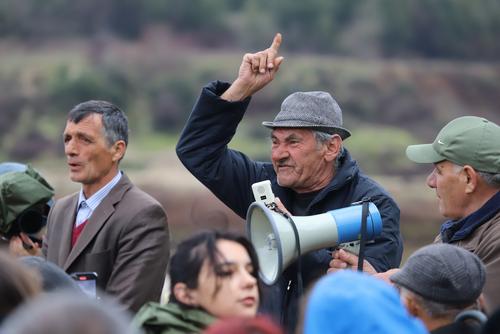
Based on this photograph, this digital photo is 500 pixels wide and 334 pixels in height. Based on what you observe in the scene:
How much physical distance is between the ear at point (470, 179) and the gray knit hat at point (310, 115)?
0.74m

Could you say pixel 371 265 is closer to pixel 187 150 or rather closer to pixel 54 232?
pixel 187 150

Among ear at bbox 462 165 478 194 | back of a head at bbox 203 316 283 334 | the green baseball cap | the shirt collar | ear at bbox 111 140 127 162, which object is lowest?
the shirt collar

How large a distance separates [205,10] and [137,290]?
177 ft

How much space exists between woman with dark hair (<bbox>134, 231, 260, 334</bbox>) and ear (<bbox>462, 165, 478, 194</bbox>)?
63.7 inches

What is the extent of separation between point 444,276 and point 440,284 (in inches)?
1.6

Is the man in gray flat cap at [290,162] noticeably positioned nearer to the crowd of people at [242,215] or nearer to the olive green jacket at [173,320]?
the crowd of people at [242,215]

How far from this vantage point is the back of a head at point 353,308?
3.30m

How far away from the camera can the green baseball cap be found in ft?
18.0

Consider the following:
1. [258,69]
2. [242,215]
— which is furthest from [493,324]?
[242,215]

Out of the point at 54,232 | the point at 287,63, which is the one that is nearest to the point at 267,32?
the point at 287,63

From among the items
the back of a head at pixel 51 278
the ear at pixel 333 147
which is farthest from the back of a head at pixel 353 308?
the ear at pixel 333 147

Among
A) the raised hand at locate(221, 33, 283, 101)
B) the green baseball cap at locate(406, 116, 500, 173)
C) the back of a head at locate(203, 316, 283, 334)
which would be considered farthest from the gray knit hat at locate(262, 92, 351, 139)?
the back of a head at locate(203, 316, 283, 334)

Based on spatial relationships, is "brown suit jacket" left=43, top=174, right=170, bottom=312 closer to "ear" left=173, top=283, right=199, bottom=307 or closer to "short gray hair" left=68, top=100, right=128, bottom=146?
"short gray hair" left=68, top=100, right=128, bottom=146

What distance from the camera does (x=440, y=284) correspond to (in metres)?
4.37
